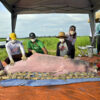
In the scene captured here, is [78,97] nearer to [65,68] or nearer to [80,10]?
[65,68]

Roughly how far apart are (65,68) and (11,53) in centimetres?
148

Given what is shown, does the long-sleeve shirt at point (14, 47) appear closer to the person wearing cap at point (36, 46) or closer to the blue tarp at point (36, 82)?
the person wearing cap at point (36, 46)

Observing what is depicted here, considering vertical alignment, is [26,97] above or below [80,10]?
below

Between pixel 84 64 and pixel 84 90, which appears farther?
pixel 84 64

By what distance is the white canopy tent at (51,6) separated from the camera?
23.3ft

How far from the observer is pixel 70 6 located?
7.36 metres

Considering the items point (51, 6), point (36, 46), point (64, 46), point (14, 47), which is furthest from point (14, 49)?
point (51, 6)

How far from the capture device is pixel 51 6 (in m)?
7.32

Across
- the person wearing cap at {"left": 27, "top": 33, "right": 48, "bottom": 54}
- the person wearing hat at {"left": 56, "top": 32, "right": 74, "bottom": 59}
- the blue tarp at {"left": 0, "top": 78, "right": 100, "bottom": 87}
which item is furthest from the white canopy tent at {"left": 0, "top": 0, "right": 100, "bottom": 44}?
the blue tarp at {"left": 0, "top": 78, "right": 100, "bottom": 87}

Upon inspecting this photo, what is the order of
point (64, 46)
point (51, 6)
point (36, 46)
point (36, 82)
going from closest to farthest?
point (36, 82), point (64, 46), point (36, 46), point (51, 6)

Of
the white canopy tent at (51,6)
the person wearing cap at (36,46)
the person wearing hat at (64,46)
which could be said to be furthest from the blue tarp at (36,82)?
the white canopy tent at (51,6)

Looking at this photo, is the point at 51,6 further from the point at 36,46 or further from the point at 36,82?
the point at 36,82

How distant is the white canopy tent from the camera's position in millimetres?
7105

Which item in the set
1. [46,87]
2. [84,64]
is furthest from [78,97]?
[84,64]
